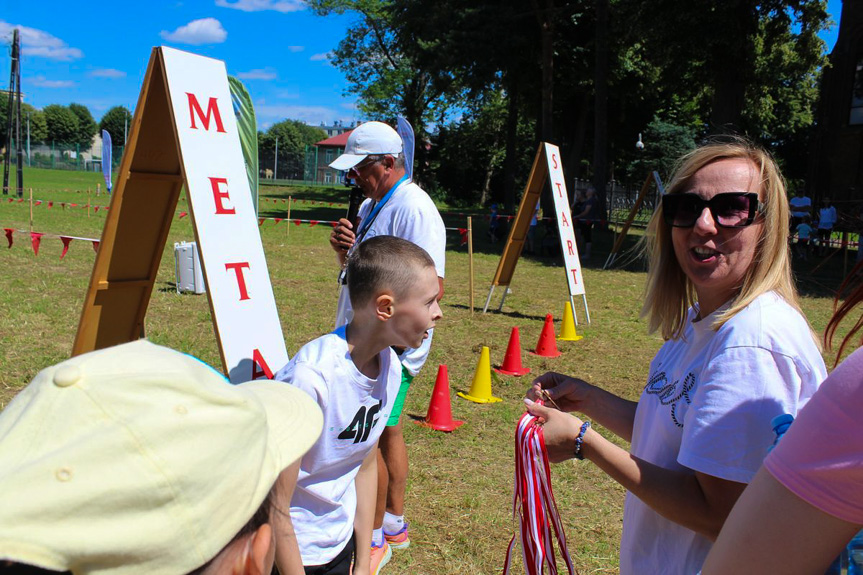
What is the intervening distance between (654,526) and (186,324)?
7309 mm

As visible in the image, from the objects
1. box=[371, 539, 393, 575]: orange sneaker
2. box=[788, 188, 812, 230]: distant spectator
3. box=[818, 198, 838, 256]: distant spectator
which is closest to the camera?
box=[371, 539, 393, 575]: orange sneaker

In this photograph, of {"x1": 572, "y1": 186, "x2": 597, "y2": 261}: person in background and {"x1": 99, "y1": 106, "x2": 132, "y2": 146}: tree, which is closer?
{"x1": 572, "y1": 186, "x2": 597, "y2": 261}: person in background

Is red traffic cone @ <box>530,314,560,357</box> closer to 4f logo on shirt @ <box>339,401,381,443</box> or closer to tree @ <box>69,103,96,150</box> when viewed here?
4f logo on shirt @ <box>339,401,381,443</box>

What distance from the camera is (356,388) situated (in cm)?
228

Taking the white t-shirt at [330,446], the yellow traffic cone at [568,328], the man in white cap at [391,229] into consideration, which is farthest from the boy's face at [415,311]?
the yellow traffic cone at [568,328]

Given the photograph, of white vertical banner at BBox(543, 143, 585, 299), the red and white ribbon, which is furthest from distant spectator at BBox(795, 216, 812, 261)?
the red and white ribbon

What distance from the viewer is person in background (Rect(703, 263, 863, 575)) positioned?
86cm

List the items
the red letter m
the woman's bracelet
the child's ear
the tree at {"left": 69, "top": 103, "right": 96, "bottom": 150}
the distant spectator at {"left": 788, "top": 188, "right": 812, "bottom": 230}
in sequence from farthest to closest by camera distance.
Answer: the tree at {"left": 69, "top": 103, "right": 96, "bottom": 150}, the distant spectator at {"left": 788, "top": 188, "right": 812, "bottom": 230}, the red letter m, the child's ear, the woman's bracelet

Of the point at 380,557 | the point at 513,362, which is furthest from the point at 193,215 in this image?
the point at 513,362

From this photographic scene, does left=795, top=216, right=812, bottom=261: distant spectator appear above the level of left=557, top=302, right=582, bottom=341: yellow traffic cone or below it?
above

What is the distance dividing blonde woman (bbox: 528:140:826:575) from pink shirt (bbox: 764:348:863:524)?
1.82 ft

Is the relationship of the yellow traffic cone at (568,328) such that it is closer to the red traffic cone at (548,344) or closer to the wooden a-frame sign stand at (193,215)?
the red traffic cone at (548,344)

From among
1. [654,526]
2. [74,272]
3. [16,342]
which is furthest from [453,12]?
[654,526]

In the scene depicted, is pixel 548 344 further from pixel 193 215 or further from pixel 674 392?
pixel 674 392
